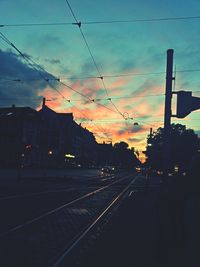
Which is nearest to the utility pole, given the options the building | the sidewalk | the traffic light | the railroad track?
the traffic light

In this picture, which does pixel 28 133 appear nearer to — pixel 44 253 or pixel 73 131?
pixel 73 131

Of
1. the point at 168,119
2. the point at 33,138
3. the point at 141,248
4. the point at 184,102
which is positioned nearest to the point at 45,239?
the point at 141,248

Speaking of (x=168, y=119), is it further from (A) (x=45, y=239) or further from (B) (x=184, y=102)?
(A) (x=45, y=239)

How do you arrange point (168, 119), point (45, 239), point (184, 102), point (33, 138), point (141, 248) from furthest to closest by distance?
1. point (33, 138)
2. point (184, 102)
3. point (168, 119)
4. point (45, 239)
5. point (141, 248)

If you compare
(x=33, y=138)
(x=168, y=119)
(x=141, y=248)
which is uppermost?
(x=33, y=138)

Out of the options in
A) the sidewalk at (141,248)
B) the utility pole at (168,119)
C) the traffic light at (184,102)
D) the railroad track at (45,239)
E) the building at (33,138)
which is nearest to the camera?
the railroad track at (45,239)

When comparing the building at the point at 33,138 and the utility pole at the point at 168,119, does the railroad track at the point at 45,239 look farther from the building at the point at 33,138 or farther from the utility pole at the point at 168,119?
the building at the point at 33,138

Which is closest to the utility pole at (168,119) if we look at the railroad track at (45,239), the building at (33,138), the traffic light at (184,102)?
the traffic light at (184,102)

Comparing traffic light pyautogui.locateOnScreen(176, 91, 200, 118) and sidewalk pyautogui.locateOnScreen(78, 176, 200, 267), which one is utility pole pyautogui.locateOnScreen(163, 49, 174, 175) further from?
sidewalk pyautogui.locateOnScreen(78, 176, 200, 267)

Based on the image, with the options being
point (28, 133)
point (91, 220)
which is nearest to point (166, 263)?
point (91, 220)

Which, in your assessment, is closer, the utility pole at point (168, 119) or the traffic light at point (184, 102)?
the utility pole at point (168, 119)

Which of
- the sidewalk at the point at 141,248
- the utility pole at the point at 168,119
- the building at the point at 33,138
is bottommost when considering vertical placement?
the sidewalk at the point at 141,248

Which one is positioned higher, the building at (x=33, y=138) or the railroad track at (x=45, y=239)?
the building at (x=33, y=138)

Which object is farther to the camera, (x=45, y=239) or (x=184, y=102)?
(x=184, y=102)
